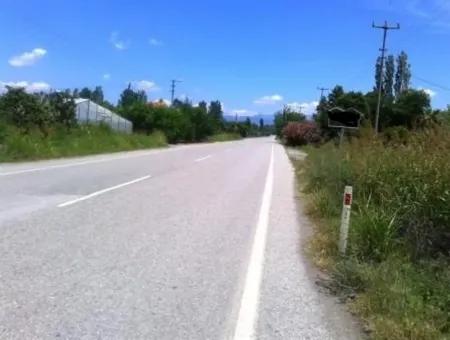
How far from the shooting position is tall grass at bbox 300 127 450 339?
595 centimetres

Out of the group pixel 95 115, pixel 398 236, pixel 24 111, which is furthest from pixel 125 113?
pixel 398 236

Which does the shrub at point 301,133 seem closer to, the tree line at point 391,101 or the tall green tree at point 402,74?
the tree line at point 391,101

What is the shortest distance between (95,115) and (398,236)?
49.7 metres

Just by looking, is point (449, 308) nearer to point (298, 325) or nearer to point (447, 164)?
point (298, 325)

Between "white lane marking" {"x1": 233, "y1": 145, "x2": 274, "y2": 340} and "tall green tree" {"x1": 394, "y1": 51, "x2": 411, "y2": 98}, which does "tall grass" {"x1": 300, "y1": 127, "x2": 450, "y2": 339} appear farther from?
"tall green tree" {"x1": 394, "y1": 51, "x2": 411, "y2": 98}

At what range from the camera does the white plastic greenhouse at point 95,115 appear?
2016 inches

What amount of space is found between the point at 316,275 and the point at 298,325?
2082 mm

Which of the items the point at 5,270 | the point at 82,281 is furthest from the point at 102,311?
the point at 5,270

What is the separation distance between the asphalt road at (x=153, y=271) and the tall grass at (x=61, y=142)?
1291 cm

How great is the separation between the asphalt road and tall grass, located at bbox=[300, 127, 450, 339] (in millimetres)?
407

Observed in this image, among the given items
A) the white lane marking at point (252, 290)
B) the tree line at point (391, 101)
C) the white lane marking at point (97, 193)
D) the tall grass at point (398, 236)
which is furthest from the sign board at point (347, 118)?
the tree line at point (391, 101)

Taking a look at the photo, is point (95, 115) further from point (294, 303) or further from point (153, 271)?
point (294, 303)

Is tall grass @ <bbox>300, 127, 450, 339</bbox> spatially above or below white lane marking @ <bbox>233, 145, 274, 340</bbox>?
above

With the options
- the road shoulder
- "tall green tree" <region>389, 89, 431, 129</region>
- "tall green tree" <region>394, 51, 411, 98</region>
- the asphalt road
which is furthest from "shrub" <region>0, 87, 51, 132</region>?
"tall green tree" <region>394, 51, 411, 98</region>
